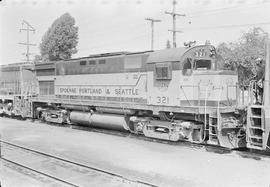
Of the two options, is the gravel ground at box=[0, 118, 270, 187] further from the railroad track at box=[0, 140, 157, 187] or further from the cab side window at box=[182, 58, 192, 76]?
the cab side window at box=[182, 58, 192, 76]

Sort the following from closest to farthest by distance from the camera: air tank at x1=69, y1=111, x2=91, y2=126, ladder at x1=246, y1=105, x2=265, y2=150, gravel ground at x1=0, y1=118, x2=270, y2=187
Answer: gravel ground at x1=0, y1=118, x2=270, y2=187, ladder at x1=246, y1=105, x2=265, y2=150, air tank at x1=69, y1=111, x2=91, y2=126

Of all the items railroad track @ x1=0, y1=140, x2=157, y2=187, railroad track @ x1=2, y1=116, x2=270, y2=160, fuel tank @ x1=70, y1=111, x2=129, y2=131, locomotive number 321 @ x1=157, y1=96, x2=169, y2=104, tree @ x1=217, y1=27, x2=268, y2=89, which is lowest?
railroad track @ x1=0, y1=140, x2=157, y2=187

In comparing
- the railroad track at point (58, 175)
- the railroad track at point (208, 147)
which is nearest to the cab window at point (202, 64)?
the railroad track at point (208, 147)

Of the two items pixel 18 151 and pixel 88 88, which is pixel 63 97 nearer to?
pixel 88 88

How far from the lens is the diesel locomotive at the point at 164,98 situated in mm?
10281

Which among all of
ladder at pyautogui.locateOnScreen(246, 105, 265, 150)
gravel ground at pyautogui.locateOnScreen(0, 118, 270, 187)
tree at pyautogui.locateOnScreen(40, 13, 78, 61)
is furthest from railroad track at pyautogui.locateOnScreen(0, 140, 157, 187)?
tree at pyautogui.locateOnScreen(40, 13, 78, 61)

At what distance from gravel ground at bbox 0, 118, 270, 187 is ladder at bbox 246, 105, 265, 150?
496 millimetres

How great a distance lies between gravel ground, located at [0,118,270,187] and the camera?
292 inches

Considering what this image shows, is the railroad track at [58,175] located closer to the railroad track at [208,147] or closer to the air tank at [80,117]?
the railroad track at [208,147]

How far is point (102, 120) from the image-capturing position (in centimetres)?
1448

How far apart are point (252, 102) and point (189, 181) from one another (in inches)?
131

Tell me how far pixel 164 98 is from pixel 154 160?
3008 mm

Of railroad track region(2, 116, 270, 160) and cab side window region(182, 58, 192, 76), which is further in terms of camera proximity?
cab side window region(182, 58, 192, 76)

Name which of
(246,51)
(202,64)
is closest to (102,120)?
(202,64)
